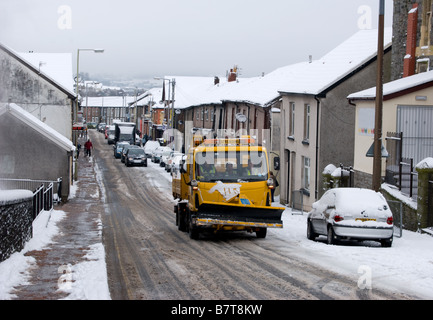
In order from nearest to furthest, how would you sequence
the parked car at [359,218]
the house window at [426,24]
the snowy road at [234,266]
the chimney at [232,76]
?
the snowy road at [234,266]
the parked car at [359,218]
the house window at [426,24]
the chimney at [232,76]

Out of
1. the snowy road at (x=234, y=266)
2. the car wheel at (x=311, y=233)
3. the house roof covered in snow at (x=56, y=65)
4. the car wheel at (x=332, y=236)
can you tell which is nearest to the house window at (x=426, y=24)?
the snowy road at (x=234, y=266)

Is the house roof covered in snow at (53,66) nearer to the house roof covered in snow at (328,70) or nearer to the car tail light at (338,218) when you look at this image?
the house roof covered in snow at (328,70)

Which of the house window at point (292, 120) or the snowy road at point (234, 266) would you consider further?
the house window at point (292, 120)

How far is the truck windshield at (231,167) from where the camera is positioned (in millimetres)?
20000

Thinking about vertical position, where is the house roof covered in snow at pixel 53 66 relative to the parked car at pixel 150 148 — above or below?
above

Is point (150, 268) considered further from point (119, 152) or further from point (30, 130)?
point (119, 152)

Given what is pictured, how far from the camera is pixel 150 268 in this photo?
14.4m

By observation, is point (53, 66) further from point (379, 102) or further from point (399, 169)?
point (379, 102)

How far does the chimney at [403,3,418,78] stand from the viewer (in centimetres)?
2997

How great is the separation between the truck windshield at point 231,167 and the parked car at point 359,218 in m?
2.51

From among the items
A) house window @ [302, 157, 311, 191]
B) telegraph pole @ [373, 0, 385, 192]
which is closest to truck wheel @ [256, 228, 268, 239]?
telegraph pole @ [373, 0, 385, 192]

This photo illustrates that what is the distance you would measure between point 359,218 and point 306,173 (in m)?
19.2

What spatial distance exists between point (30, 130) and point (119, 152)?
35.6 metres
